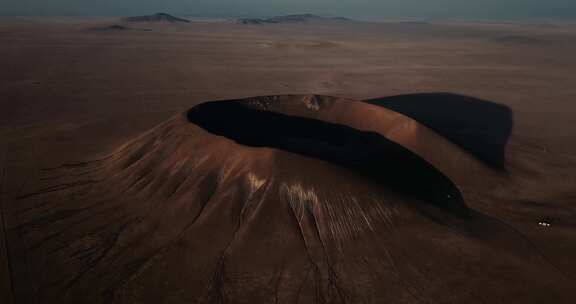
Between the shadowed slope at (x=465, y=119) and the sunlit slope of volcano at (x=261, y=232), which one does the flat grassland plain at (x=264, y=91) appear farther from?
the sunlit slope of volcano at (x=261, y=232)

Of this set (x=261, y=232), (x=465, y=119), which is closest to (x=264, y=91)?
→ (x=465, y=119)

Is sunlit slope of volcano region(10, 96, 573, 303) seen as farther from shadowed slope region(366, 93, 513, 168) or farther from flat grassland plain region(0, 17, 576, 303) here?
shadowed slope region(366, 93, 513, 168)

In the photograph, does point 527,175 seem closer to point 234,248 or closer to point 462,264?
point 462,264


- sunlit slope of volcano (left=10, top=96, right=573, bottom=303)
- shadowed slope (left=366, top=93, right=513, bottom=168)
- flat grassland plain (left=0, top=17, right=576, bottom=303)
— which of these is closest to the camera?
sunlit slope of volcano (left=10, top=96, right=573, bottom=303)

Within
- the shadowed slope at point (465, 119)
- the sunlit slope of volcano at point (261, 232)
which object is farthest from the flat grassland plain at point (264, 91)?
the sunlit slope of volcano at point (261, 232)

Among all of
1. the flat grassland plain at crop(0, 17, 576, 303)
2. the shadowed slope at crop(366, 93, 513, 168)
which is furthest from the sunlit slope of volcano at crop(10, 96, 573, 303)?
the shadowed slope at crop(366, 93, 513, 168)
